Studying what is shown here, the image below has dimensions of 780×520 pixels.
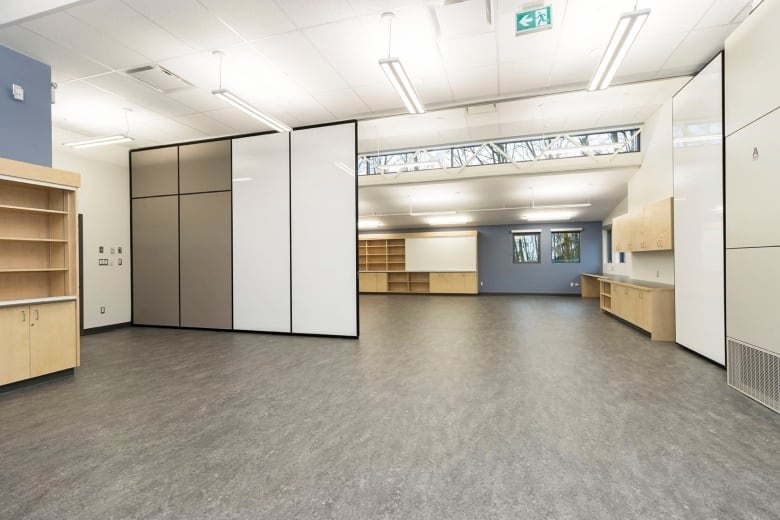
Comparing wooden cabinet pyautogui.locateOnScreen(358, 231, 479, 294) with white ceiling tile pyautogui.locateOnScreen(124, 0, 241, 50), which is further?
wooden cabinet pyautogui.locateOnScreen(358, 231, 479, 294)

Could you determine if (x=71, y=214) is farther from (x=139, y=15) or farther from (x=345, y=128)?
(x=345, y=128)

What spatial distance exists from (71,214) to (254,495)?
4.16 m

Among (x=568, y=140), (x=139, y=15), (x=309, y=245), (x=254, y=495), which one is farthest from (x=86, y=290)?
(x=568, y=140)

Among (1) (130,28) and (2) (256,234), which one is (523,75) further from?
(2) (256,234)

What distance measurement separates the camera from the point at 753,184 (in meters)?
3.32

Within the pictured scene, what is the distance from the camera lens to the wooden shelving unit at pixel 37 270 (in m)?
3.66

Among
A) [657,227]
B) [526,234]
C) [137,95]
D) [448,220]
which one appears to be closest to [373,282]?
[448,220]

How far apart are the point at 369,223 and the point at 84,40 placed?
Result: 34.1ft

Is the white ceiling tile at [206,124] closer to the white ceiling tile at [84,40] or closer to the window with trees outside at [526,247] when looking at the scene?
the white ceiling tile at [84,40]

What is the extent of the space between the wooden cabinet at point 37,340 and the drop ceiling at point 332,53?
2.95 m

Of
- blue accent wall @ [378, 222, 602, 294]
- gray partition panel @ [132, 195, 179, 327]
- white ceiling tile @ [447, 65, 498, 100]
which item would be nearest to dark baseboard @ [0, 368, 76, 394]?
gray partition panel @ [132, 195, 179, 327]

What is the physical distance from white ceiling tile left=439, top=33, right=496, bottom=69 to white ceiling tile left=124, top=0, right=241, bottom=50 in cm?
236

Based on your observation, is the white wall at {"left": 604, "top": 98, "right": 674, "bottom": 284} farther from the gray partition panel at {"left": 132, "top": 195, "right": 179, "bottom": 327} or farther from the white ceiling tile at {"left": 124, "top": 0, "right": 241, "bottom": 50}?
the gray partition panel at {"left": 132, "top": 195, "right": 179, "bottom": 327}

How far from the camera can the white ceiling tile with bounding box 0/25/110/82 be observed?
3.82m
